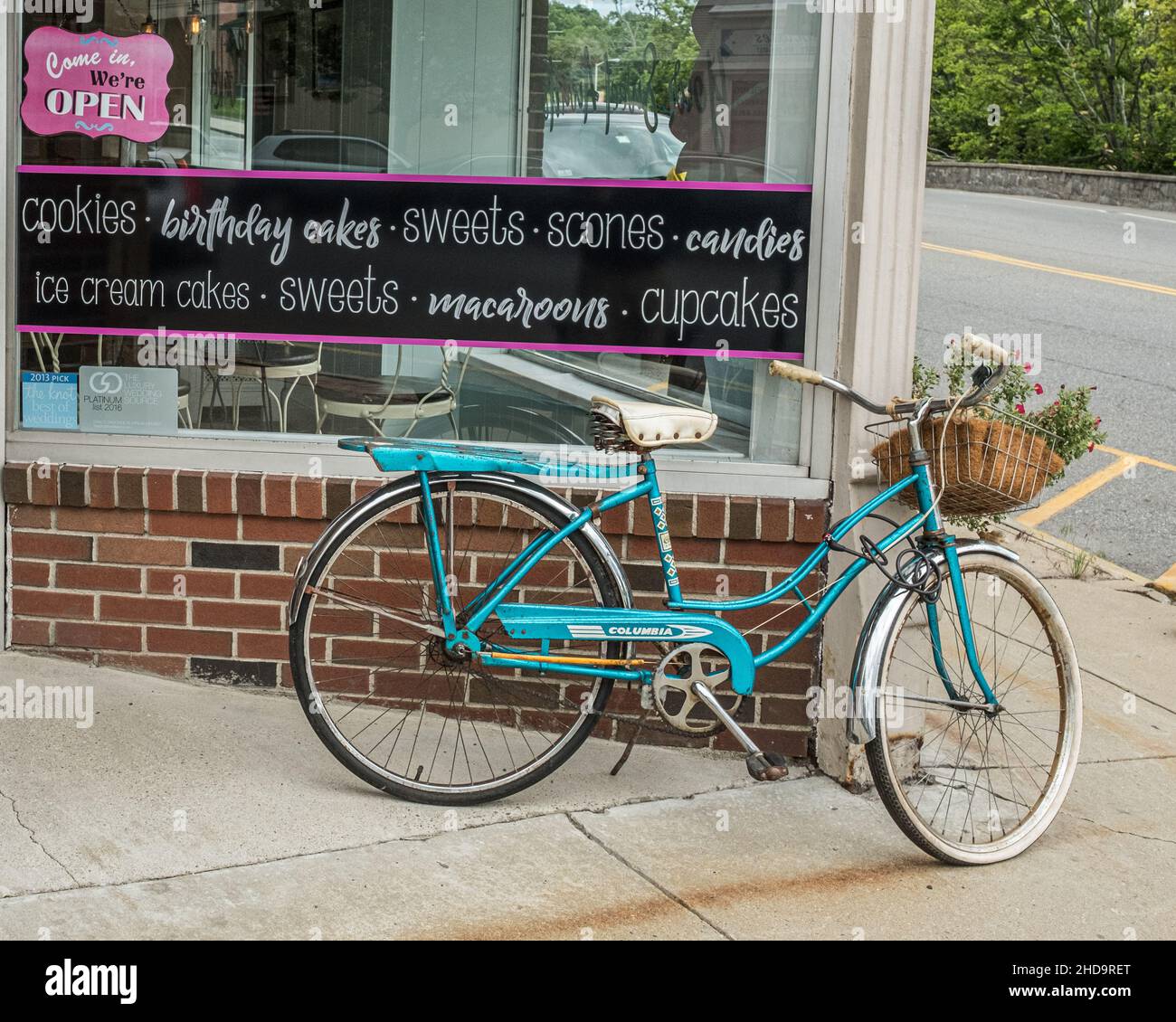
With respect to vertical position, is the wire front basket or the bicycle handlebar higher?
the bicycle handlebar

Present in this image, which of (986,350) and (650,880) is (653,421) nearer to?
(986,350)

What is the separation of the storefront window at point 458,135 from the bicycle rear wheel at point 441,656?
1.35ft

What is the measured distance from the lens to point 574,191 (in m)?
4.22

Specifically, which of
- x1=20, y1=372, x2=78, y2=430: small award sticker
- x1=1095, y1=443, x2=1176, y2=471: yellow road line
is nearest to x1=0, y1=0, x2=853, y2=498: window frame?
x1=20, y1=372, x2=78, y2=430: small award sticker

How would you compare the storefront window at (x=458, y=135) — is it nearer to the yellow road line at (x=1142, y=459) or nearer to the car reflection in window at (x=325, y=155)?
the car reflection in window at (x=325, y=155)

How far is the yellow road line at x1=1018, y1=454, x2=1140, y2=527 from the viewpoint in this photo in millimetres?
7844

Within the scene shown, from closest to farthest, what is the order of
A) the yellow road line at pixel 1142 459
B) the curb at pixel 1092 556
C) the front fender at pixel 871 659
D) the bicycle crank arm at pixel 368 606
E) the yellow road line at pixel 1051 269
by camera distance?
the front fender at pixel 871 659 < the bicycle crank arm at pixel 368 606 < the curb at pixel 1092 556 < the yellow road line at pixel 1142 459 < the yellow road line at pixel 1051 269

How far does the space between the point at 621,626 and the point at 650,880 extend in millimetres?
633

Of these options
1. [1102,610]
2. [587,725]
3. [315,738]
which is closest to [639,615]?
[587,725]

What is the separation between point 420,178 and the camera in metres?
4.29

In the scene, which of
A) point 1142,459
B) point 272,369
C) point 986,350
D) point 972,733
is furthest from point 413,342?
point 1142,459

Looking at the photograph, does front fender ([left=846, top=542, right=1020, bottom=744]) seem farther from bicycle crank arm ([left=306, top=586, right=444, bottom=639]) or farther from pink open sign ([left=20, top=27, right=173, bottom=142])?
pink open sign ([left=20, top=27, right=173, bottom=142])

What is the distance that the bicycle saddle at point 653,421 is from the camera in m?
3.62

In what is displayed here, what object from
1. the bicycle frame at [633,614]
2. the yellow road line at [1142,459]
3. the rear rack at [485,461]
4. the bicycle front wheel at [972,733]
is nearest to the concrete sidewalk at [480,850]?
the bicycle front wheel at [972,733]
